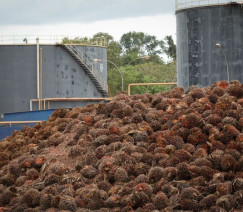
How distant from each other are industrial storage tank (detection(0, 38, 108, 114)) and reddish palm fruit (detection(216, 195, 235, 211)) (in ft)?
146

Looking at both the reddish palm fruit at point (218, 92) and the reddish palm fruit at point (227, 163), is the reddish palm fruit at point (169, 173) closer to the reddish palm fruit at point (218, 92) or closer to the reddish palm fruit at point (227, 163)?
the reddish palm fruit at point (227, 163)

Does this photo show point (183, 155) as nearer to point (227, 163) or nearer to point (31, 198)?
point (227, 163)

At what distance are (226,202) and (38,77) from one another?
1842 inches

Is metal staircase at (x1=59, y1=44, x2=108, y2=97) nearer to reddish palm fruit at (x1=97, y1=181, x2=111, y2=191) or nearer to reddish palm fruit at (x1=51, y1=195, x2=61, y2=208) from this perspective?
reddish palm fruit at (x1=97, y1=181, x2=111, y2=191)

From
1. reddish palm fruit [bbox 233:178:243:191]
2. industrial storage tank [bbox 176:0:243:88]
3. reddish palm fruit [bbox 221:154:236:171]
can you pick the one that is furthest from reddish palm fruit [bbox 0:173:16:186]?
industrial storage tank [bbox 176:0:243:88]

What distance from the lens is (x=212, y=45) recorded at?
44.6m

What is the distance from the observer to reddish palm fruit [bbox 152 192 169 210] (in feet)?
39.6

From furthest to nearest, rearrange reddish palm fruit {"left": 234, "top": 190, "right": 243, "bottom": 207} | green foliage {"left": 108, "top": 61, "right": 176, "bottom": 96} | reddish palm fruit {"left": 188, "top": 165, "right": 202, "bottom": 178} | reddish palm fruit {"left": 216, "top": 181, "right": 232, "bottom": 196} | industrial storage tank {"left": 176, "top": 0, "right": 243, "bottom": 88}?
1. green foliage {"left": 108, "top": 61, "right": 176, "bottom": 96}
2. industrial storage tank {"left": 176, "top": 0, "right": 243, "bottom": 88}
3. reddish palm fruit {"left": 188, "top": 165, "right": 202, "bottom": 178}
4. reddish palm fruit {"left": 216, "top": 181, "right": 232, "bottom": 196}
5. reddish palm fruit {"left": 234, "top": 190, "right": 243, "bottom": 207}

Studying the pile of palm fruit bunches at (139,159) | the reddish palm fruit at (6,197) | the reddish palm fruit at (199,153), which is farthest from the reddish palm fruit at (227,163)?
the reddish palm fruit at (6,197)

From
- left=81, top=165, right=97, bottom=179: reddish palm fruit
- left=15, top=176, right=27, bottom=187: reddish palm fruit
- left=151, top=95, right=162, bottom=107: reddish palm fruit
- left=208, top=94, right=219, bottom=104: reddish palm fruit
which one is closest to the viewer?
left=81, top=165, right=97, bottom=179: reddish palm fruit

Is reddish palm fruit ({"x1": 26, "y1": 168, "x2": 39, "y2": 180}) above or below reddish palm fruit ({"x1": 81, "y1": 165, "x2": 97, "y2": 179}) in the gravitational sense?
below

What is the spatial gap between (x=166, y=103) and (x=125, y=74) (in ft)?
305

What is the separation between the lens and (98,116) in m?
16.6

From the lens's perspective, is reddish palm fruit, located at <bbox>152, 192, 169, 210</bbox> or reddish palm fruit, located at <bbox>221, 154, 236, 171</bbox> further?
reddish palm fruit, located at <bbox>221, 154, 236, 171</bbox>
